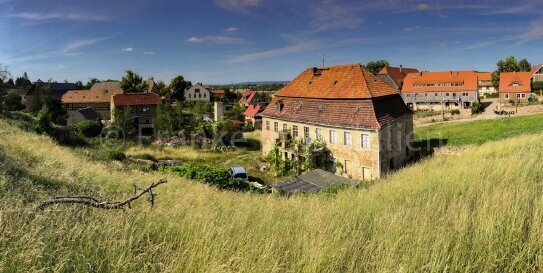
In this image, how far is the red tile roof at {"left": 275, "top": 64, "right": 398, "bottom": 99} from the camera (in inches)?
1019

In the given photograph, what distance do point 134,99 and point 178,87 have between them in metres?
33.0

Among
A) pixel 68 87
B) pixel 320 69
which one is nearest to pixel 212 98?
pixel 68 87

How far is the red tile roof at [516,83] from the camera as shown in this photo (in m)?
63.6

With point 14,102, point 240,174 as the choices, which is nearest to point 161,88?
point 14,102

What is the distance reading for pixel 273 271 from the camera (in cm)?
338

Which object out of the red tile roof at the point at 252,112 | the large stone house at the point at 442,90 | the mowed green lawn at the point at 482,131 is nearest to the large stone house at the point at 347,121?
the mowed green lawn at the point at 482,131

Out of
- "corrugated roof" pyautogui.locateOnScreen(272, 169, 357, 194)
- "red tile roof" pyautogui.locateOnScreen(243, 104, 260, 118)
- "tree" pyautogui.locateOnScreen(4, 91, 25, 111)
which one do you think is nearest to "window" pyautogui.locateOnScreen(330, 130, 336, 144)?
"corrugated roof" pyautogui.locateOnScreen(272, 169, 357, 194)

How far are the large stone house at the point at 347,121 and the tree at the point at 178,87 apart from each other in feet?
206

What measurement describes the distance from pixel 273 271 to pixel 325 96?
2497 centimetres

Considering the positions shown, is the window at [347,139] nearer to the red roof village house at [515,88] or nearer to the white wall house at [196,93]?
the red roof village house at [515,88]

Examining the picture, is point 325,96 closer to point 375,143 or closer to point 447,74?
point 375,143

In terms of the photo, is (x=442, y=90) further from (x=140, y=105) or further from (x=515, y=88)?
(x=140, y=105)

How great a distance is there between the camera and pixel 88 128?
45.0 m

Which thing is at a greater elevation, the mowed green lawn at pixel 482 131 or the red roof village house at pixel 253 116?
the red roof village house at pixel 253 116
